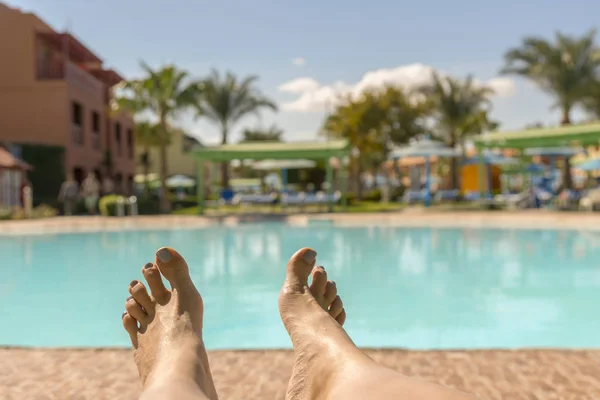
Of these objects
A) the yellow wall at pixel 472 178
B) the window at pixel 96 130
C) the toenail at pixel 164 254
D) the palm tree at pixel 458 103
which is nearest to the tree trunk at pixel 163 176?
the window at pixel 96 130

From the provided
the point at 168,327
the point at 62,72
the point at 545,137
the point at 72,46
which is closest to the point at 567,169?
the point at 545,137

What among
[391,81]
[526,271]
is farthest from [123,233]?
[391,81]

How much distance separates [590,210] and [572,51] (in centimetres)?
1036

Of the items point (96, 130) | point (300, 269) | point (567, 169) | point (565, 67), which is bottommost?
point (300, 269)

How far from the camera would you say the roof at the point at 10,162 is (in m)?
18.4

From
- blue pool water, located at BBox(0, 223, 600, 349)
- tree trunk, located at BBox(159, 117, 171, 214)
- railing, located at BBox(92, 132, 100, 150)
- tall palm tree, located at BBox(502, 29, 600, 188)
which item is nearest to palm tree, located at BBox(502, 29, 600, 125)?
tall palm tree, located at BBox(502, 29, 600, 188)

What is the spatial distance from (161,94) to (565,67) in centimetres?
1711

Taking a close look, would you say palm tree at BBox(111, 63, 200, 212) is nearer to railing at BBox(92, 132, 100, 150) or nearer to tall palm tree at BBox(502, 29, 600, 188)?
railing at BBox(92, 132, 100, 150)

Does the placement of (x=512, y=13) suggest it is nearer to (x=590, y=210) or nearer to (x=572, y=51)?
(x=572, y=51)

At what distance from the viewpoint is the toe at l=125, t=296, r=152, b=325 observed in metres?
2.27

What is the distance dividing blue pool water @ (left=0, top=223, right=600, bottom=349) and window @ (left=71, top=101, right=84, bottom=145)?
11.2 meters

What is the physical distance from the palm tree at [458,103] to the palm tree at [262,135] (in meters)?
20.2

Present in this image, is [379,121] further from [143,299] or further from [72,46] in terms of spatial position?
[143,299]

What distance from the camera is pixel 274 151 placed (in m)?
18.5
